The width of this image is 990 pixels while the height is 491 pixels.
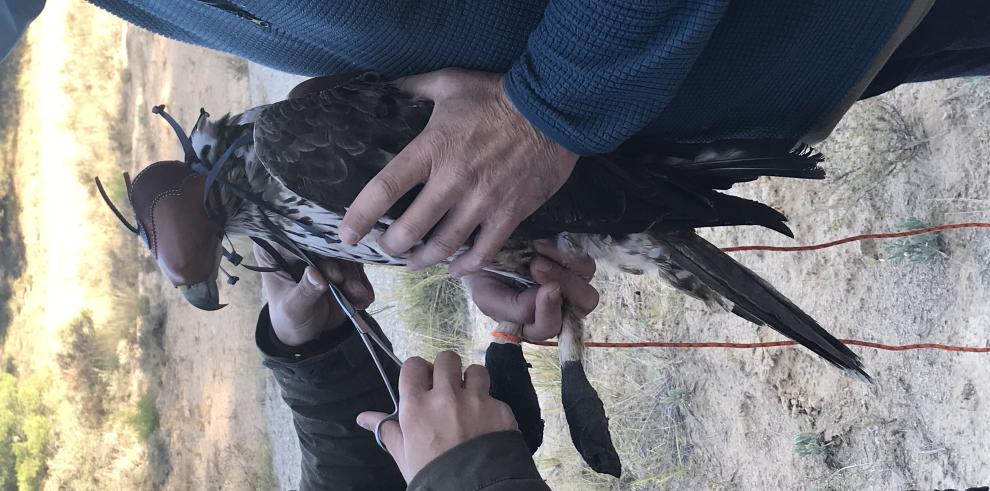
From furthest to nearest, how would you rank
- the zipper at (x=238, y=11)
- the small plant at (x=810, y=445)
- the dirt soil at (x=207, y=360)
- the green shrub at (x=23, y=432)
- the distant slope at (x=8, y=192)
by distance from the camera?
the distant slope at (x=8, y=192), the green shrub at (x=23, y=432), the dirt soil at (x=207, y=360), the small plant at (x=810, y=445), the zipper at (x=238, y=11)

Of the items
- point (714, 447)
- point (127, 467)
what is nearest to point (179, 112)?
point (127, 467)

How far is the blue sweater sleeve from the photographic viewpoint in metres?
1.01

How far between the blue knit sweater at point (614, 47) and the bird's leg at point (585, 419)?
1.94 ft

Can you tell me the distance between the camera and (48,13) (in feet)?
35.4

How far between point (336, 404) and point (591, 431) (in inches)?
26.6

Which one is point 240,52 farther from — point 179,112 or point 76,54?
point 76,54

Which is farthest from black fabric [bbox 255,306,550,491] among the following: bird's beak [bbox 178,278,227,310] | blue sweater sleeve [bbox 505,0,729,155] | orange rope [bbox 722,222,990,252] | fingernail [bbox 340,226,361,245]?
orange rope [bbox 722,222,990,252]

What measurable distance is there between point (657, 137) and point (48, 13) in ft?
39.7

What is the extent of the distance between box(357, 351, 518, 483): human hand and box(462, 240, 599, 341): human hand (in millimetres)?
345

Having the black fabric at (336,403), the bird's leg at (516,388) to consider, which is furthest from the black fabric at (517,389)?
the black fabric at (336,403)

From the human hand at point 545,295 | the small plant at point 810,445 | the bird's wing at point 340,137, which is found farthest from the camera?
the small plant at point 810,445

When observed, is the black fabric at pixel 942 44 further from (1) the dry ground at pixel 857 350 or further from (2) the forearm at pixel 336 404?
(2) the forearm at pixel 336 404

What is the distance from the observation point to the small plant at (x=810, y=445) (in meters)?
2.41

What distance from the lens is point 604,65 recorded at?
105cm
